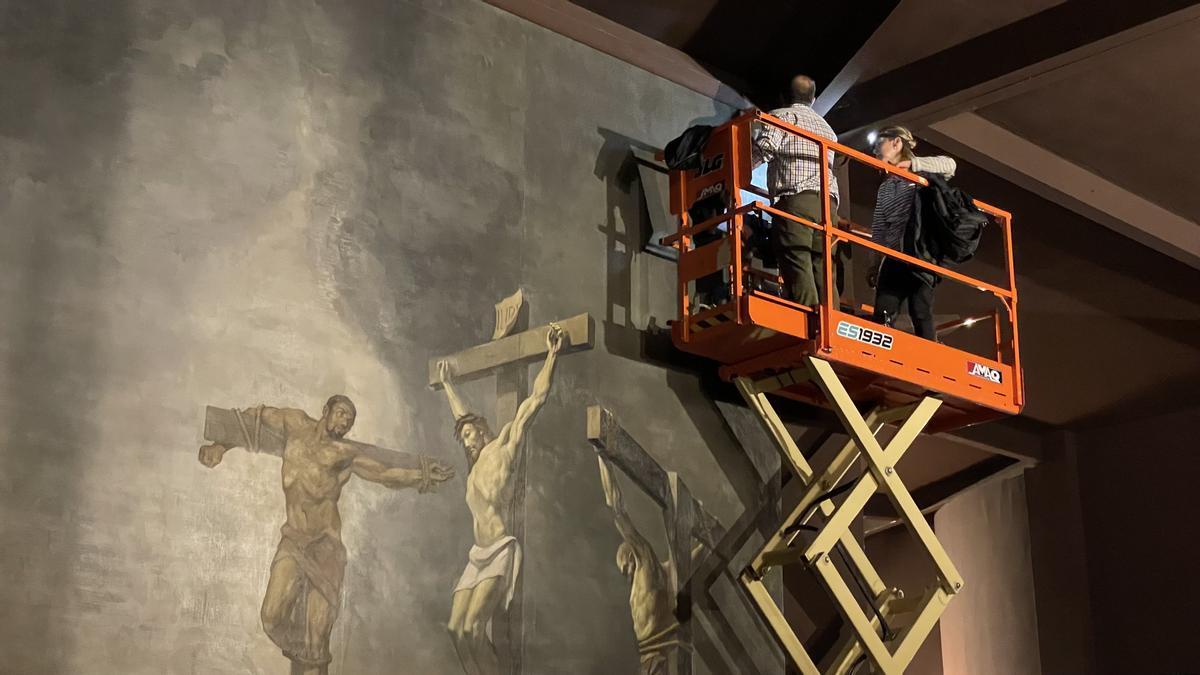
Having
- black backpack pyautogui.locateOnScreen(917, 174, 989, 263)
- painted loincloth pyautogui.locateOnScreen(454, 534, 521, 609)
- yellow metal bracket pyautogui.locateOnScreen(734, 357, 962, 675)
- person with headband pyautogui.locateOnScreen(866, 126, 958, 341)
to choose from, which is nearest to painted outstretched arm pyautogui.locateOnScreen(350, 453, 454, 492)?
painted loincloth pyautogui.locateOnScreen(454, 534, 521, 609)

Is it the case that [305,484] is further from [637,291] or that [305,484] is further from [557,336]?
[637,291]

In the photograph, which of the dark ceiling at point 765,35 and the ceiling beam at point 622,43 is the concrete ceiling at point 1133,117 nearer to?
the dark ceiling at point 765,35

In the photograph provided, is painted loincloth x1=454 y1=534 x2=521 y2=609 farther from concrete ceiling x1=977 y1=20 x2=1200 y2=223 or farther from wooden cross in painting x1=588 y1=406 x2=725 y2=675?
concrete ceiling x1=977 y1=20 x2=1200 y2=223

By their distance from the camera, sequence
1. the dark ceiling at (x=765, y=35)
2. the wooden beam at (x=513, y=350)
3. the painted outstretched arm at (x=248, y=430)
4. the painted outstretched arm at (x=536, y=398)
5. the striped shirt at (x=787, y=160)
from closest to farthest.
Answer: the painted outstretched arm at (x=248, y=430), the wooden beam at (x=513, y=350), the painted outstretched arm at (x=536, y=398), the striped shirt at (x=787, y=160), the dark ceiling at (x=765, y=35)

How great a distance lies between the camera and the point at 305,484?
7070 mm

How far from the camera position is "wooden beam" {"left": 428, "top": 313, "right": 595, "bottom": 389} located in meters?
7.80

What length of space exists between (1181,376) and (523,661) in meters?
9.55

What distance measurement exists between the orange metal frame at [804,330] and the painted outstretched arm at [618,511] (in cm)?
95

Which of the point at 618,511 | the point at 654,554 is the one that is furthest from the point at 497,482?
the point at 654,554

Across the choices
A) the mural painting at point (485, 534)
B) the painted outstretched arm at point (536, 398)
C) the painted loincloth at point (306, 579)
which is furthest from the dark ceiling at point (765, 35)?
the painted loincloth at point (306, 579)

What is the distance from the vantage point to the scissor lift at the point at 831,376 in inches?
317

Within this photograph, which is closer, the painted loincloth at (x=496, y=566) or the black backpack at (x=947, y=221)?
the painted loincloth at (x=496, y=566)

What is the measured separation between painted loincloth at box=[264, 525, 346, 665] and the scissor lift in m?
2.64

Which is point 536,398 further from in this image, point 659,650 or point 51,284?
point 51,284
